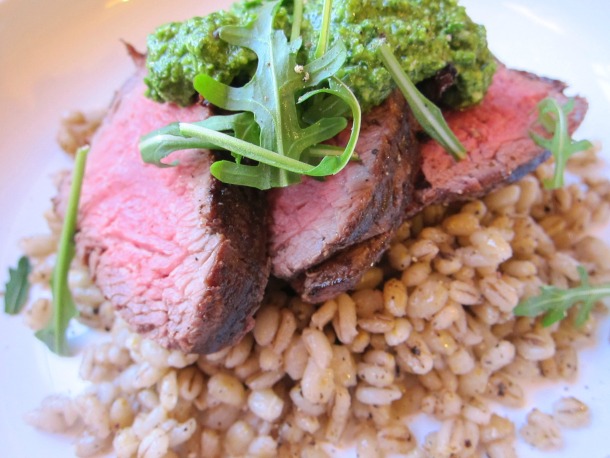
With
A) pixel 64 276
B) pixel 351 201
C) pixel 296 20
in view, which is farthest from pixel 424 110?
pixel 64 276

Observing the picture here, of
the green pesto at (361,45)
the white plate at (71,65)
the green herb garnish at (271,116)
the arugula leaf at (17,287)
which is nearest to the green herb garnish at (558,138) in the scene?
the green pesto at (361,45)

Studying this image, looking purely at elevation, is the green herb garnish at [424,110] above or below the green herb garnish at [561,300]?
above

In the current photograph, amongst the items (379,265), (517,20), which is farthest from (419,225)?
(517,20)

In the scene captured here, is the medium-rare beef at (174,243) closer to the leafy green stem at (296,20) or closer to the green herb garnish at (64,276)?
the green herb garnish at (64,276)

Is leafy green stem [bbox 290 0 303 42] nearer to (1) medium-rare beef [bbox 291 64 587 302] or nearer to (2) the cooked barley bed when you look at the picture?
(1) medium-rare beef [bbox 291 64 587 302]

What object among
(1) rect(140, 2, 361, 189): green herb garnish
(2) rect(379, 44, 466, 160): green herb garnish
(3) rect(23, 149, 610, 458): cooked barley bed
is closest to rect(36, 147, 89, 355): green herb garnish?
(3) rect(23, 149, 610, 458): cooked barley bed

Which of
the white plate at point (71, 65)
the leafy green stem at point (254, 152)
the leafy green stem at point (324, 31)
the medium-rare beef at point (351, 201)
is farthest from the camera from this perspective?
the white plate at point (71, 65)
